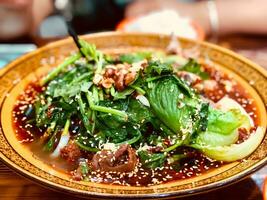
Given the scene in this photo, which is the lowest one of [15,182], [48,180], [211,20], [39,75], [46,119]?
[48,180]

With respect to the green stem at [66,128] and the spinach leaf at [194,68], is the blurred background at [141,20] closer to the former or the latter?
the spinach leaf at [194,68]

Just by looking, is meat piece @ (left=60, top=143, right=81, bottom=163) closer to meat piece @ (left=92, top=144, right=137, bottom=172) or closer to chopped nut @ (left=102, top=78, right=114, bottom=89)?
meat piece @ (left=92, top=144, right=137, bottom=172)

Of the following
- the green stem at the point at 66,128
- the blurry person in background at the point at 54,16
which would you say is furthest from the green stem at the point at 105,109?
the blurry person in background at the point at 54,16

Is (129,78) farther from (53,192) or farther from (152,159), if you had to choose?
(53,192)

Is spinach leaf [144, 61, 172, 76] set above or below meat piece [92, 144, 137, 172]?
above

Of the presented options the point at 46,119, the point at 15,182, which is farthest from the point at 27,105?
the point at 15,182

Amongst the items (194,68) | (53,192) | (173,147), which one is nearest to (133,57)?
(194,68)

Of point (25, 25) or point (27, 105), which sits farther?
point (25, 25)

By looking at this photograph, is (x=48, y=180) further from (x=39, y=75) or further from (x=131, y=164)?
(x=39, y=75)

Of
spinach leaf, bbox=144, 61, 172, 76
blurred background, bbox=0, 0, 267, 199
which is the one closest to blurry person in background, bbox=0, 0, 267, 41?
blurred background, bbox=0, 0, 267, 199
